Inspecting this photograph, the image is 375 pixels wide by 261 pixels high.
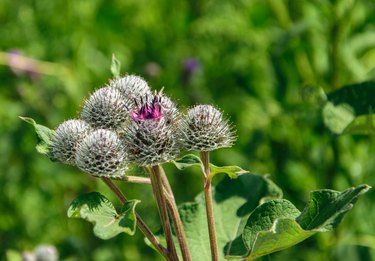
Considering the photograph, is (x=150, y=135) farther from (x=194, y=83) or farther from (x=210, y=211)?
(x=194, y=83)

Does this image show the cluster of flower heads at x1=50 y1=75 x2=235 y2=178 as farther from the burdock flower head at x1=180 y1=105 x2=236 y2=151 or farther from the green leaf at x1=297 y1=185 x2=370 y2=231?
the green leaf at x1=297 y1=185 x2=370 y2=231

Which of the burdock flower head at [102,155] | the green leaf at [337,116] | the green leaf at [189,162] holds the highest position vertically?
the green leaf at [337,116]

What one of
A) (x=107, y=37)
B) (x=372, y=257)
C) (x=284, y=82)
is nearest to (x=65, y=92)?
(x=107, y=37)

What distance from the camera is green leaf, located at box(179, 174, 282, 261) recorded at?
9.17 ft

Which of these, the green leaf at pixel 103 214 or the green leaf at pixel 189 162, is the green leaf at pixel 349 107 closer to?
the green leaf at pixel 189 162

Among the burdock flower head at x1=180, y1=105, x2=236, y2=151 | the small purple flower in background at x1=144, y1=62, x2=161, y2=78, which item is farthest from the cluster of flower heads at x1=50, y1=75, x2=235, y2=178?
the small purple flower in background at x1=144, y1=62, x2=161, y2=78

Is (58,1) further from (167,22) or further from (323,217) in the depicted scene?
(323,217)

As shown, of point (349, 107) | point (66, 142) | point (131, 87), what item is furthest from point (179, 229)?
point (349, 107)

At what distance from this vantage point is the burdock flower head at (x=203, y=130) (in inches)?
97.1

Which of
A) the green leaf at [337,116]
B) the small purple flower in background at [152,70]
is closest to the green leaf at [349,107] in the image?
the green leaf at [337,116]

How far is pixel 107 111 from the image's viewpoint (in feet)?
8.56

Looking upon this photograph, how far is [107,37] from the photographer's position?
657 centimetres

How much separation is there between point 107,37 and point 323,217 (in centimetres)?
467

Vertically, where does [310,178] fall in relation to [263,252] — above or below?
above
